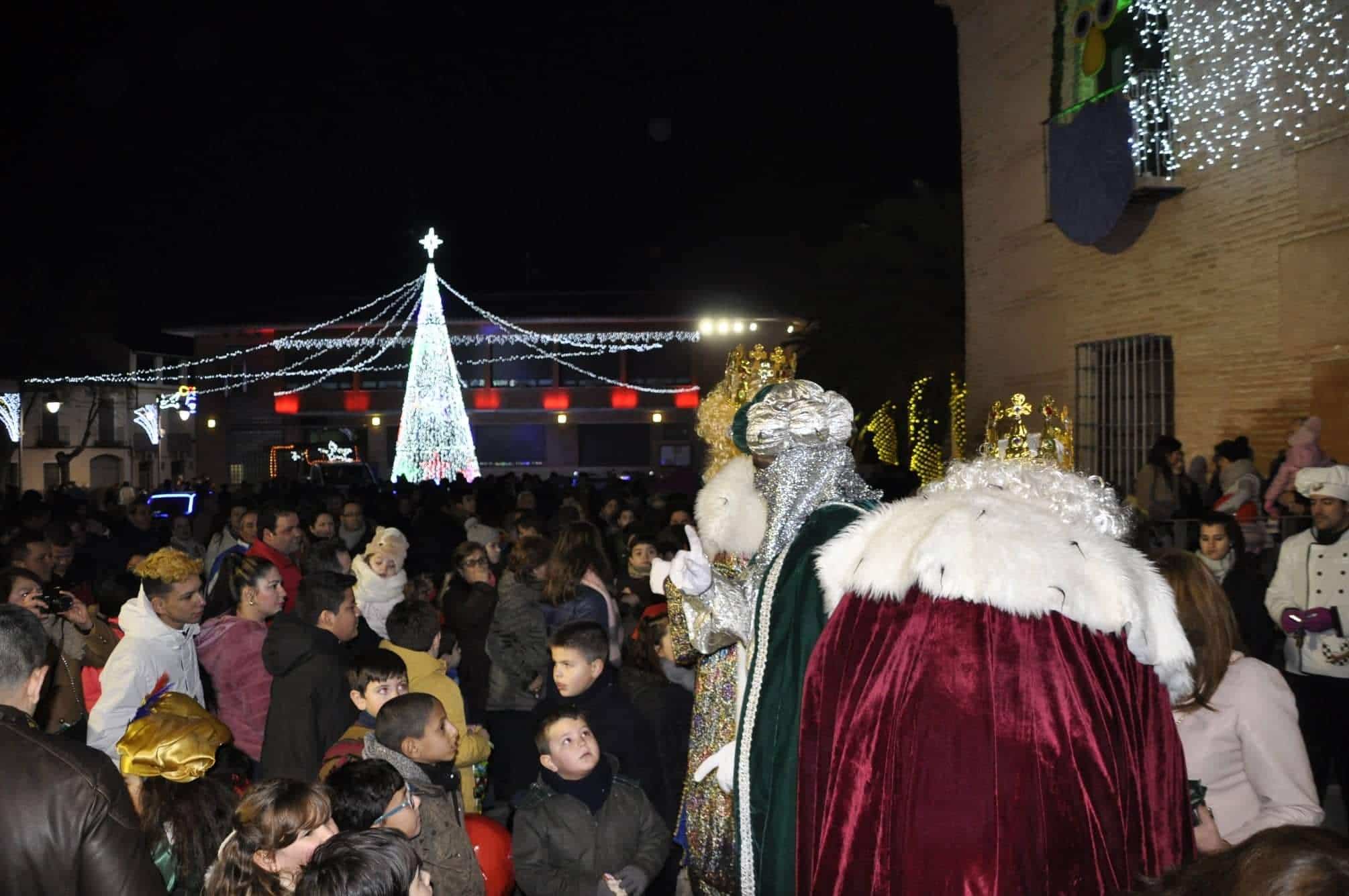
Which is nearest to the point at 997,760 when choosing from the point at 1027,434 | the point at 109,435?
the point at 1027,434

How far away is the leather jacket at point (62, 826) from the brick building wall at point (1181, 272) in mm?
9830

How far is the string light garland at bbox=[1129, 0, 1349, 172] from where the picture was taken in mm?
9930

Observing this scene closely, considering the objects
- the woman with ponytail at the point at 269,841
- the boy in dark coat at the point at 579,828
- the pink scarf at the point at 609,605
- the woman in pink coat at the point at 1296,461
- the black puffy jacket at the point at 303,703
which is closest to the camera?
the woman with ponytail at the point at 269,841

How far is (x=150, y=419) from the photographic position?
45.4 metres

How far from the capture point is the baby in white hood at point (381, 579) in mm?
7484

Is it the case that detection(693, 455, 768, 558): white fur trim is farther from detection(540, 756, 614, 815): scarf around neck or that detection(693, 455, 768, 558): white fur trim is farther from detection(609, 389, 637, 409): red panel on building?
detection(609, 389, 637, 409): red panel on building

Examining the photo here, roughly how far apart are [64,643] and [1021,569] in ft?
16.6

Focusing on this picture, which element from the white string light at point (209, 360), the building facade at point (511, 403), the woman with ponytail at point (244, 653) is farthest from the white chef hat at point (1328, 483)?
the building facade at point (511, 403)

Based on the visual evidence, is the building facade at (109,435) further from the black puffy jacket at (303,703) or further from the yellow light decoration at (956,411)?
the black puffy jacket at (303,703)

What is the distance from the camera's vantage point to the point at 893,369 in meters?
23.2

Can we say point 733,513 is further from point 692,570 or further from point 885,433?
point 885,433

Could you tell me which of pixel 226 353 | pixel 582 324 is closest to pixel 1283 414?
pixel 582 324


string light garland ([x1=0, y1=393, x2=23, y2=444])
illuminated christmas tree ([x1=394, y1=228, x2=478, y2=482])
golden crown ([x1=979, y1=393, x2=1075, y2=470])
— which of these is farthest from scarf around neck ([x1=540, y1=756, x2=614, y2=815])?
string light garland ([x1=0, y1=393, x2=23, y2=444])

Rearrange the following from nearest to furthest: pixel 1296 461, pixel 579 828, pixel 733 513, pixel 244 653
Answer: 1. pixel 579 828
2. pixel 733 513
3. pixel 244 653
4. pixel 1296 461
